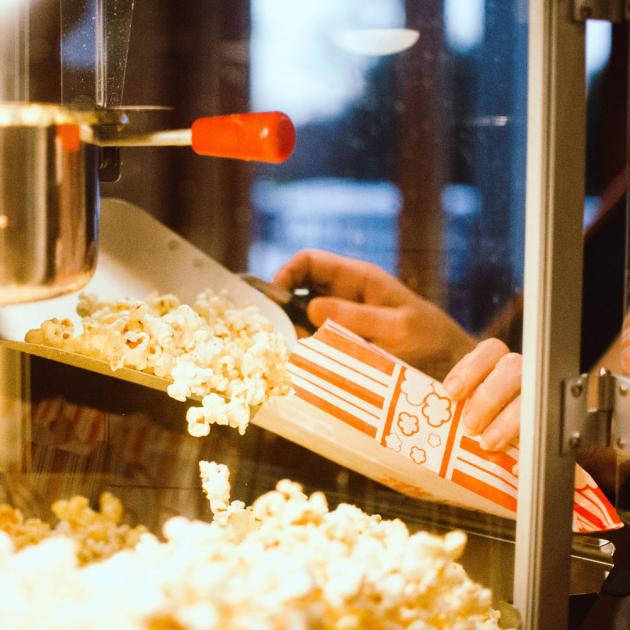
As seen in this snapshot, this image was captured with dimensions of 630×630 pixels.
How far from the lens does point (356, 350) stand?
920 mm

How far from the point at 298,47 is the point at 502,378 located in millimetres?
606

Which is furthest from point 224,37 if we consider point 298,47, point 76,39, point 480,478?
point 480,478

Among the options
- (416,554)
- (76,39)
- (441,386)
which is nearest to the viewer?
(416,554)

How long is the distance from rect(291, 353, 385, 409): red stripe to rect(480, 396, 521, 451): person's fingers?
0.39 ft

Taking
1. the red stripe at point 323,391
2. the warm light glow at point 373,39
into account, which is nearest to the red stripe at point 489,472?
the red stripe at point 323,391

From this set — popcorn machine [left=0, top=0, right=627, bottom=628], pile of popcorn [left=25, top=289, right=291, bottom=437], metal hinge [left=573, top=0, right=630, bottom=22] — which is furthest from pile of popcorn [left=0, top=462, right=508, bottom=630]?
metal hinge [left=573, top=0, right=630, bottom=22]

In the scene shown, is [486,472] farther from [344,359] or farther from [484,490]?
[344,359]

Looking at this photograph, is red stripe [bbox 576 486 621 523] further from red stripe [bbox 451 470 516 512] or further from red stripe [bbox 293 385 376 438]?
red stripe [bbox 293 385 376 438]

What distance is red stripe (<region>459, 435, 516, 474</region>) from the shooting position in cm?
81

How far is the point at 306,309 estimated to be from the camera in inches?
41.7

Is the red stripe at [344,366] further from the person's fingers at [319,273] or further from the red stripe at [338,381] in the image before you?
the person's fingers at [319,273]

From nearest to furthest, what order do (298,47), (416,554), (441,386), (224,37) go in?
(416,554) → (441,386) → (224,37) → (298,47)

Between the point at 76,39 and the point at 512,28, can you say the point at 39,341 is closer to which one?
the point at 76,39

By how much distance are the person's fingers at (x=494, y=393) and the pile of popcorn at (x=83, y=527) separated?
0.36m
